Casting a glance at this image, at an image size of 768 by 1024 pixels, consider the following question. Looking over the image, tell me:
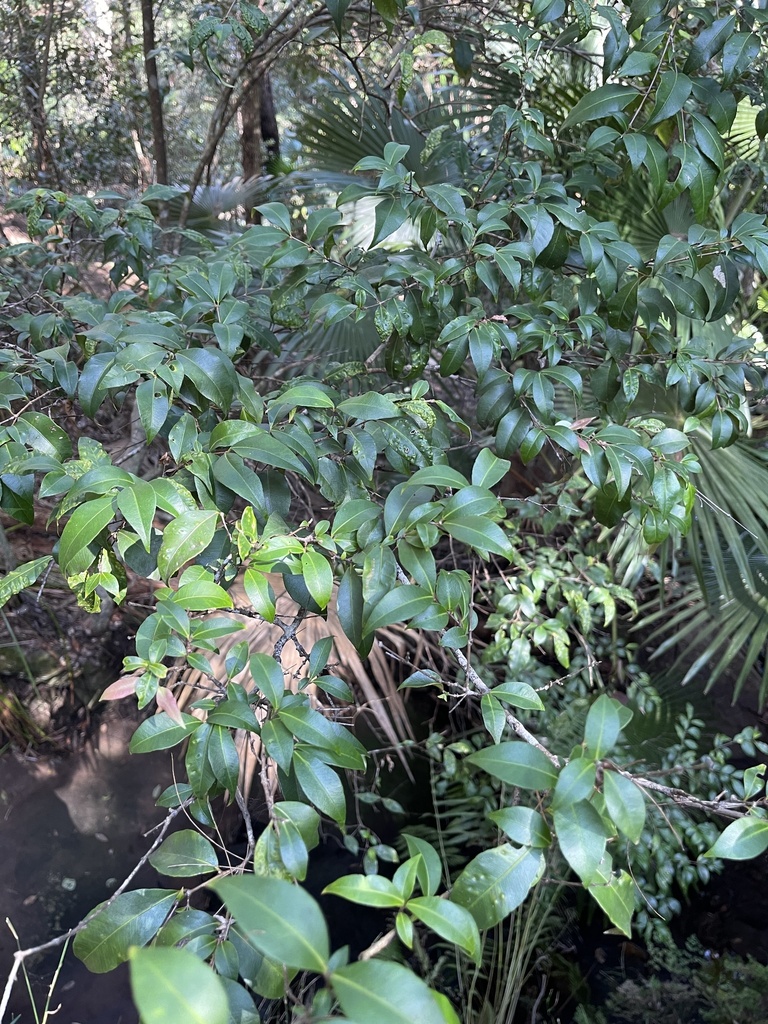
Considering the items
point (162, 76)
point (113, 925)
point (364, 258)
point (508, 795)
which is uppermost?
point (162, 76)

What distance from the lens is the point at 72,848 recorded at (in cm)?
200

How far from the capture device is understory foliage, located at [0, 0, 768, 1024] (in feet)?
1.51

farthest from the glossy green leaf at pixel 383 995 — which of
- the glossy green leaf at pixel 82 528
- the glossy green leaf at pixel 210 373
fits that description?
the glossy green leaf at pixel 210 373

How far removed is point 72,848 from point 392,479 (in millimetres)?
1522

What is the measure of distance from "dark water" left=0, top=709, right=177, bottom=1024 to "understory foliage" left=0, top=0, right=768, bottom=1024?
0.95 meters

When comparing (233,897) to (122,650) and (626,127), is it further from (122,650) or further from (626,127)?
(122,650)

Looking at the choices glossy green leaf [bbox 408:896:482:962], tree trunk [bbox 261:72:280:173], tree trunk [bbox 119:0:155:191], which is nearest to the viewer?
glossy green leaf [bbox 408:896:482:962]

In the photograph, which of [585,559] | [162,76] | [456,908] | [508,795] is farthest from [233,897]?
[162,76]

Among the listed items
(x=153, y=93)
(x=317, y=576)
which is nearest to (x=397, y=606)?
(x=317, y=576)

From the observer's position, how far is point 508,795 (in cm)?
175

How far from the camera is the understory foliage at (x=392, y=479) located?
18.2 inches

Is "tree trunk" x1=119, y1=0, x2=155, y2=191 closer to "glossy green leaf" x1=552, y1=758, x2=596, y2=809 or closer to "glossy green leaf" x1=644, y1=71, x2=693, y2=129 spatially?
"glossy green leaf" x1=644, y1=71, x2=693, y2=129

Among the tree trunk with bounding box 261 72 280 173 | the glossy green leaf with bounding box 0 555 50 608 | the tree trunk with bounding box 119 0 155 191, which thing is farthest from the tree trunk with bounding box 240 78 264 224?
the glossy green leaf with bounding box 0 555 50 608

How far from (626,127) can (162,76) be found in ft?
10.4
